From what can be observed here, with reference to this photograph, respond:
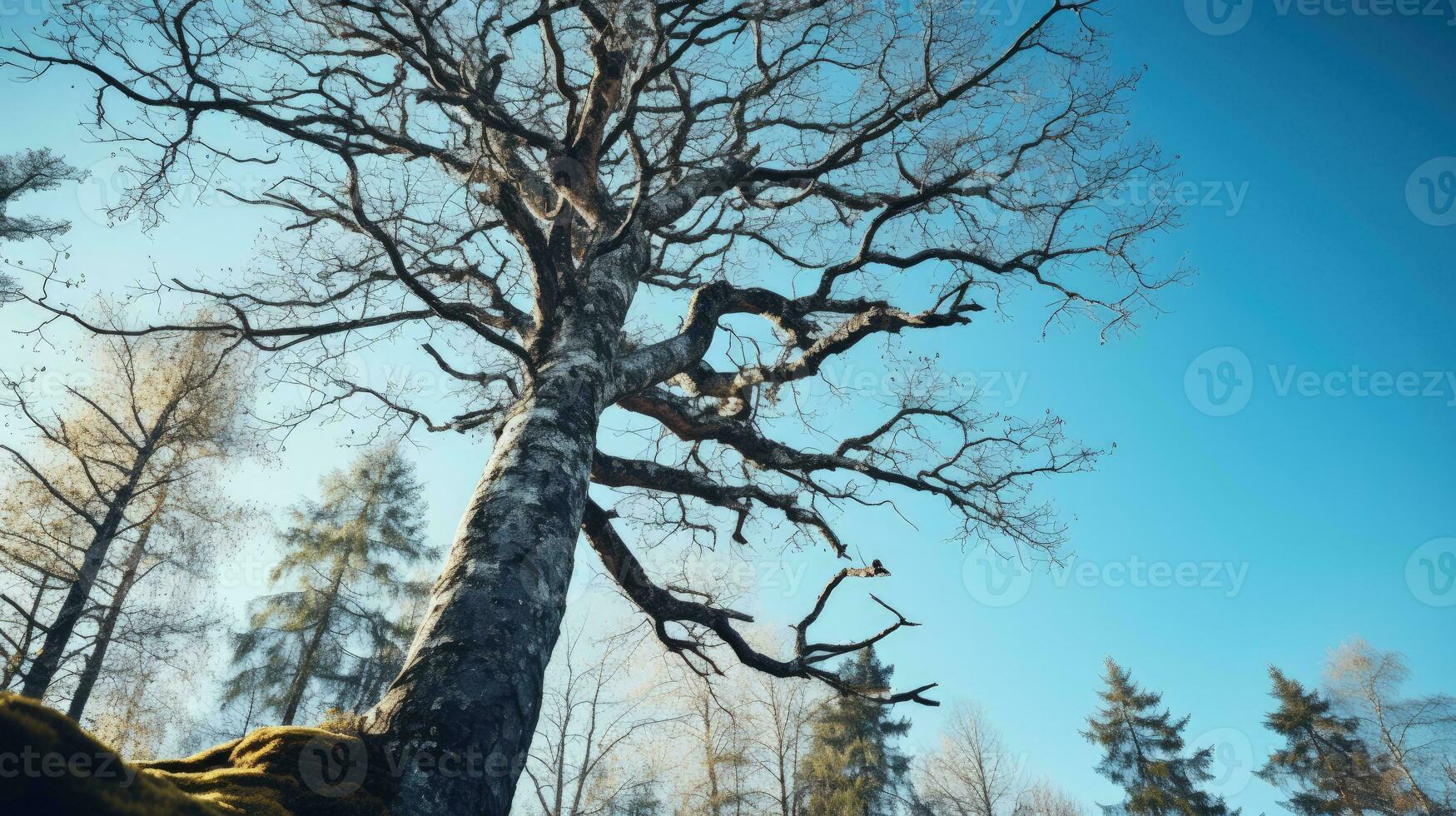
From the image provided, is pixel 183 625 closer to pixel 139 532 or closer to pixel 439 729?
pixel 139 532

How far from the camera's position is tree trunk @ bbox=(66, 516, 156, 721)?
9469 millimetres

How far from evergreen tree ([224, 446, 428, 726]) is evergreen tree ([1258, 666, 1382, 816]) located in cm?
2327

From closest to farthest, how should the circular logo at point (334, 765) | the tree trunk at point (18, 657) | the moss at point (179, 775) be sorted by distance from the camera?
the moss at point (179, 775)
the circular logo at point (334, 765)
the tree trunk at point (18, 657)

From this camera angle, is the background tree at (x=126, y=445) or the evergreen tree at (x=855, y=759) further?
the evergreen tree at (x=855, y=759)

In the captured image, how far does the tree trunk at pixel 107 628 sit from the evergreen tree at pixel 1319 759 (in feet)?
84.4

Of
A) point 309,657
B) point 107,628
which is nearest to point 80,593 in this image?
point 107,628

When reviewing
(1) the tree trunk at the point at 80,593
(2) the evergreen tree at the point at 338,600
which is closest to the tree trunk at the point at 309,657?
(2) the evergreen tree at the point at 338,600

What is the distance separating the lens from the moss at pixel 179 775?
2.93 ft

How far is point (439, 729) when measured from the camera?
6.25 ft

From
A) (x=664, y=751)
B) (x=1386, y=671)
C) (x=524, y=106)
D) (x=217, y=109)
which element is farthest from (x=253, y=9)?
(x=1386, y=671)

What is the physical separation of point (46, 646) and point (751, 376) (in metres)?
9.57

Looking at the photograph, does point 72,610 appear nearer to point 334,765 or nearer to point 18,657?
point 18,657

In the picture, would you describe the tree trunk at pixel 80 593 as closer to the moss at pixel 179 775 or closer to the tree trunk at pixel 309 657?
the tree trunk at pixel 309 657

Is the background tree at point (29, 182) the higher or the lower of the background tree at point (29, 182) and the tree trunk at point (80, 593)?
the higher
